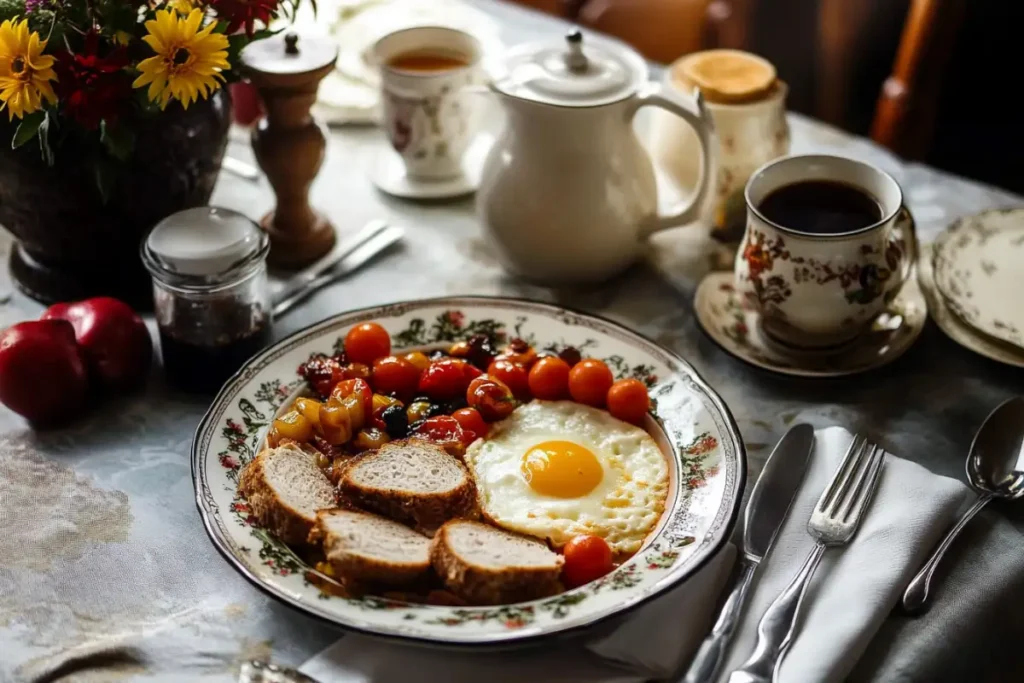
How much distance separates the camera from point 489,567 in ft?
3.72

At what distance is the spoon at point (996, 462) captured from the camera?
1.30m

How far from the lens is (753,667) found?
3.55ft

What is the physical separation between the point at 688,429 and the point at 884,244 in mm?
407

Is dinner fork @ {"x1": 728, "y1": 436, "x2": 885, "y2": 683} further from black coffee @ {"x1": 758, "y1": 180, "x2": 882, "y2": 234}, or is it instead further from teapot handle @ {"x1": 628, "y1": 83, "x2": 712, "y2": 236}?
teapot handle @ {"x1": 628, "y1": 83, "x2": 712, "y2": 236}

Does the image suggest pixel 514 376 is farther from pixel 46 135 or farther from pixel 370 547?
pixel 46 135

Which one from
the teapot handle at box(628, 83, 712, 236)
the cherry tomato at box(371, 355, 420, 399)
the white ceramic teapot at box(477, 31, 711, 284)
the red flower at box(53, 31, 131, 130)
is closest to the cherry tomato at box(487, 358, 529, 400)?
the cherry tomato at box(371, 355, 420, 399)

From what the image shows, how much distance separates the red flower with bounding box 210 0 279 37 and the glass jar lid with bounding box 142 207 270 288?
282 mm

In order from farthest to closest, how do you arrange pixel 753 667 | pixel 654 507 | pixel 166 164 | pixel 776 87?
pixel 776 87, pixel 166 164, pixel 654 507, pixel 753 667

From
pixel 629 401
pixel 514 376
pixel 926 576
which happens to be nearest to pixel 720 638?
pixel 926 576

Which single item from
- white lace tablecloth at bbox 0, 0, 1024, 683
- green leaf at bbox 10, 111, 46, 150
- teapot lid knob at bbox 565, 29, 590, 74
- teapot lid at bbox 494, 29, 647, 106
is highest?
teapot lid knob at bbox 565, 29, 590, 74

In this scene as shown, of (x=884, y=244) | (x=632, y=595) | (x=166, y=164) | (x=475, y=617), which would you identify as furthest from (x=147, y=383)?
(x=884, y=244)

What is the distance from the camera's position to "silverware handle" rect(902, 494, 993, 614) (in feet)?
3.89

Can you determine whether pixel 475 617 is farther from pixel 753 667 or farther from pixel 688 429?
pixel 688 429

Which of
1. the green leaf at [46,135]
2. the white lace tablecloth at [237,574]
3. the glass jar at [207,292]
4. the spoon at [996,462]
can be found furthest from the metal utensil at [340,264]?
the spoon at [996,462]
